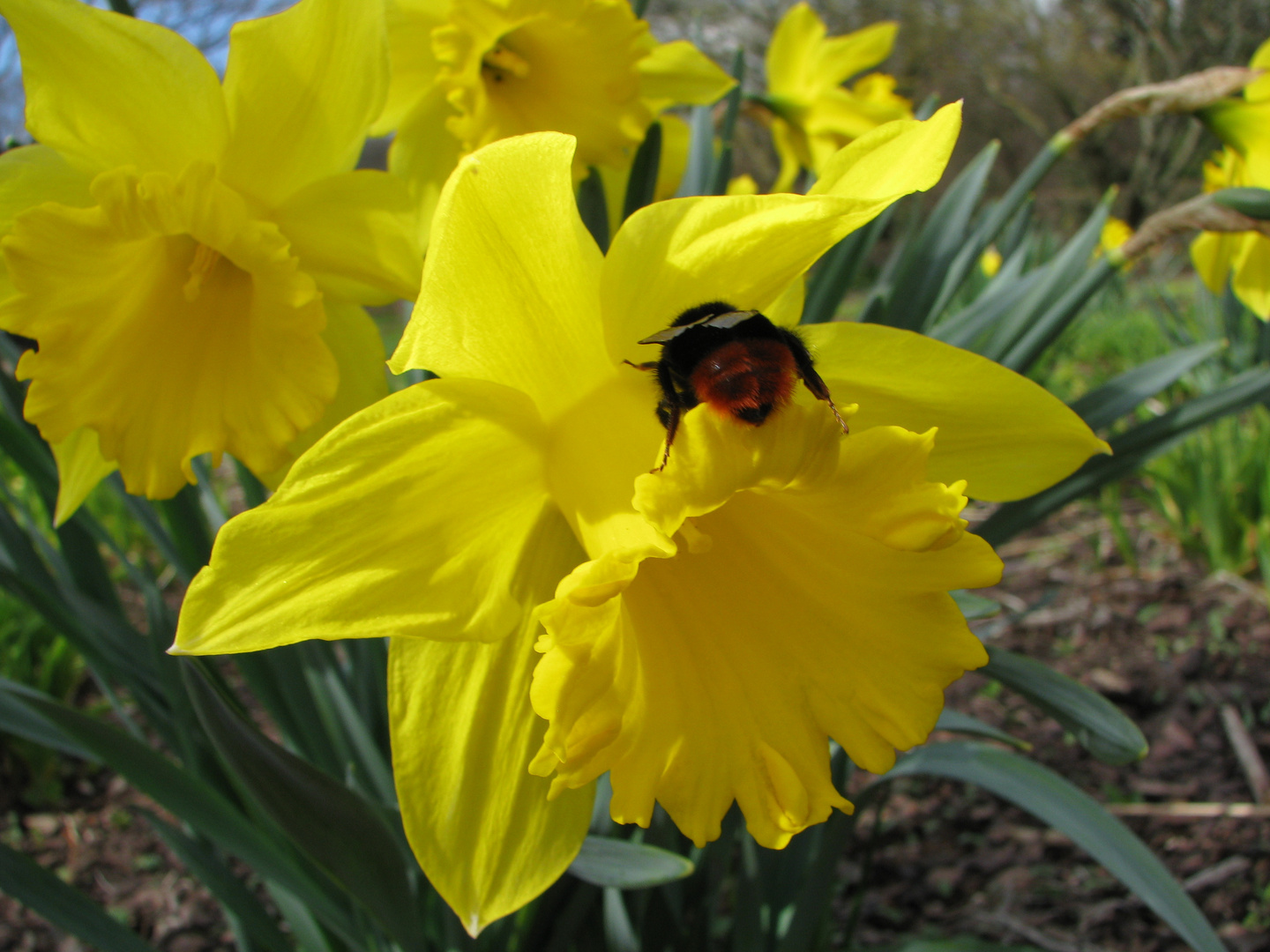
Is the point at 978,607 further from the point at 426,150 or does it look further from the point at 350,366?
the point at 426,150

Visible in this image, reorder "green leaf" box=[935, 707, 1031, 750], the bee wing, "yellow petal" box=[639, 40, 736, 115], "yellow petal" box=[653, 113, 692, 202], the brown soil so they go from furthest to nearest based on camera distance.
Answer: the brown soil < "yellow petal" box=[653, 113, 692, 202] < "yellow petal" box=[639, 40, 736, 115] < "green leaf" box=[935, 707, 1031, 750] < the bee wing

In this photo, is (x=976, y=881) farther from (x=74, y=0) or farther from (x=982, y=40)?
(x=982, y=40)

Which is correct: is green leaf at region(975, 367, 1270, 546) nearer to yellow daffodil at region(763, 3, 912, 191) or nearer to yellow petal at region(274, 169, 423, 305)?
yellow daffodil at region(763, 3, 912, 191)

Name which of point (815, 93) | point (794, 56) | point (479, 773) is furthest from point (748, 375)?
point (794, 56)

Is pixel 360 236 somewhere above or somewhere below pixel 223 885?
above

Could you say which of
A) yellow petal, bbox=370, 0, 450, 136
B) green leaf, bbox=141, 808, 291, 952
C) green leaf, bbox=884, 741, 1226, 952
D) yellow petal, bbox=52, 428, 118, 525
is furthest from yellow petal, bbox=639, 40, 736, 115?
green leaf, bbox=141, 808, 291, 952

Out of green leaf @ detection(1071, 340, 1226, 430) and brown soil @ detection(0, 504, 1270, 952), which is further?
brown soil @ detection(0, 504, 1270, 952)

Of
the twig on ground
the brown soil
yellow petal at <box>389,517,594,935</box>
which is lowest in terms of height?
the brown soil
